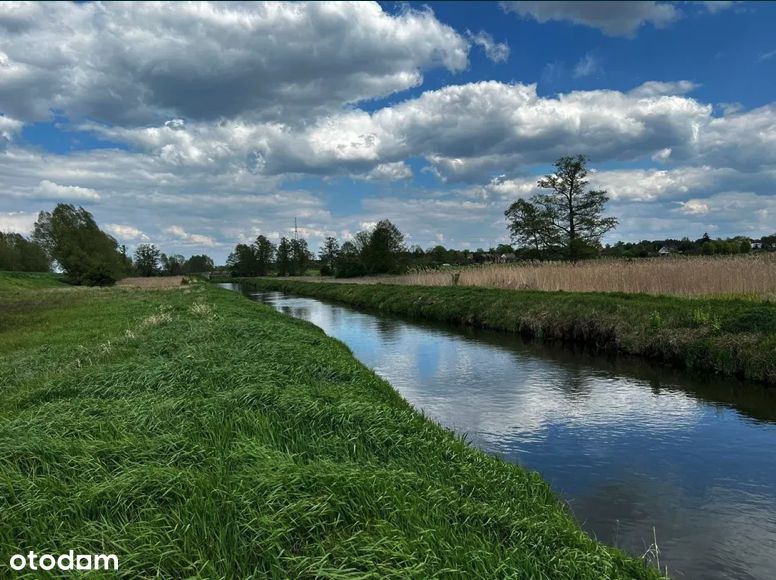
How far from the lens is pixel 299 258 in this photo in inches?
4363

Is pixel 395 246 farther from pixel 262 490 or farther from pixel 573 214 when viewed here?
pixel 262 490

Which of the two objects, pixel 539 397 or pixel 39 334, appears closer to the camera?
pixel 539 397

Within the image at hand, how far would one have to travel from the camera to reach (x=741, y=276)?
54.8 feet

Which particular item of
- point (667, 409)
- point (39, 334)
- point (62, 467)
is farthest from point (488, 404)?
point (39, 334)

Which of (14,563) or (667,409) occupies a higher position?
(14,563)

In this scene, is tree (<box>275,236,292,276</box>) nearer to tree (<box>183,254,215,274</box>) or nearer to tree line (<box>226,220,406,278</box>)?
tree line (<box>226,220,406,278</box>)

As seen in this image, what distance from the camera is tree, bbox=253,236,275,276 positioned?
417 ft

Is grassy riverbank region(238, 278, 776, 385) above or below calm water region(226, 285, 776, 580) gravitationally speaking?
above

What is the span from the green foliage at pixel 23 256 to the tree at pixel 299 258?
147 feet

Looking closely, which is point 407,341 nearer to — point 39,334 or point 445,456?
point 39,334

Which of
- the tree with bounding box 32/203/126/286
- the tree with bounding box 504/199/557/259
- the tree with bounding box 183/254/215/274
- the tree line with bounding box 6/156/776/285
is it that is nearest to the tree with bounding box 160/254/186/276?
the tree with bounding box 183/254/215/274

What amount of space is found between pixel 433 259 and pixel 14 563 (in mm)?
68434

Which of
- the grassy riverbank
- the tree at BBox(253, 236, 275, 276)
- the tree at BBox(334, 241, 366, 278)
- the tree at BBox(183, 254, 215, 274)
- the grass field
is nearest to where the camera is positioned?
the grassy riverbank

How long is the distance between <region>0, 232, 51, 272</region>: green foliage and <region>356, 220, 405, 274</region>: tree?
2189 inches
